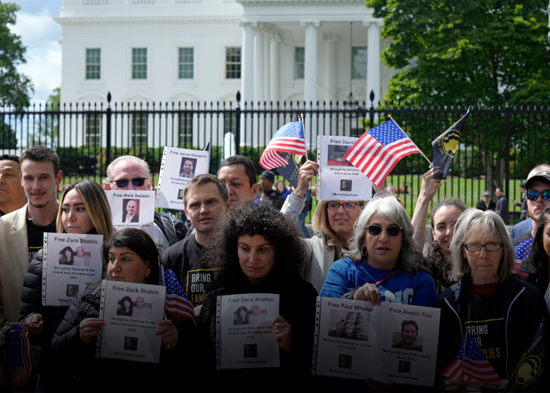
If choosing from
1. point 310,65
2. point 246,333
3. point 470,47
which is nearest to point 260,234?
point 246,333

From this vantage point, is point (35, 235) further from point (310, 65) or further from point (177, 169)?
point (310, 65)

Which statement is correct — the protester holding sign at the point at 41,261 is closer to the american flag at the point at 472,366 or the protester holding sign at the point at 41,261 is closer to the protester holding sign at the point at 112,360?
the protester holding sign at the point at 112,360

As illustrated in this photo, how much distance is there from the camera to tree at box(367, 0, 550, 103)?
62.3ft

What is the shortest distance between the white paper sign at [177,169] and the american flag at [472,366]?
11.2 ft

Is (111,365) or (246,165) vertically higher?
(246,165)

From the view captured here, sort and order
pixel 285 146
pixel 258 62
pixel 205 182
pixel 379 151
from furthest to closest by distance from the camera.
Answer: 1. pixel 258 62
2. pixel 285 146
3. pixel 379 151
4. pixel 205 182

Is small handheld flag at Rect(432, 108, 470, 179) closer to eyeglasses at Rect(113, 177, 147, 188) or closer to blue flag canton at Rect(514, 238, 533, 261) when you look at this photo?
blue flag canton at Rect(514, 238, 533, 261)

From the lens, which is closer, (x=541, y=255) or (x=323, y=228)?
(x=541, y=255)

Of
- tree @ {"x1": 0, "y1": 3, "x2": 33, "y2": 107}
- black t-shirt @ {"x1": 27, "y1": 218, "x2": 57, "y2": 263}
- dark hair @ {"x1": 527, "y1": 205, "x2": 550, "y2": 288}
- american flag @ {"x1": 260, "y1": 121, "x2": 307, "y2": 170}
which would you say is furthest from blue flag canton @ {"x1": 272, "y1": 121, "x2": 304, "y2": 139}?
tree @ {"x1": 0, "y1": 3, "x2": 33, "y2": 107}

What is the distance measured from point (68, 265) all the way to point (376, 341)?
6.62 ft

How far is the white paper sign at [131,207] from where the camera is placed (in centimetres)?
507

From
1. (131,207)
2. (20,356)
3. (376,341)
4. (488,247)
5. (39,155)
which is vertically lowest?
(20,356)

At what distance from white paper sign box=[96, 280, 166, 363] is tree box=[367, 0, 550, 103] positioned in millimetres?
16897

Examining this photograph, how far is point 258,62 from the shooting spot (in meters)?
35.1
